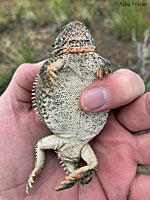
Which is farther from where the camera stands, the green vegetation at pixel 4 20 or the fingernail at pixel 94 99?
the green vegetation at pixel 4 20

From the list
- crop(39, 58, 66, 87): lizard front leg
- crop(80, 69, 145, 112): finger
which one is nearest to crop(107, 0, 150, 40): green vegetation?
crop(80, 69, 145, 112): finger

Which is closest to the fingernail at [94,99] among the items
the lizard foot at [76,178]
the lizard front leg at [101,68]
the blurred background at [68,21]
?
the lizard front leg at [101,68]

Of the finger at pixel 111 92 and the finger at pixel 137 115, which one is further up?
the finger at pixel 111 92

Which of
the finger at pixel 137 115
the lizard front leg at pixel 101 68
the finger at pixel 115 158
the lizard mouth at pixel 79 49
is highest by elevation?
the lizard mouth at pixel 79 49

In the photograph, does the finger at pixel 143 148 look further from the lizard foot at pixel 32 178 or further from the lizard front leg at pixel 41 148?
the lizard foot at pixel 32 178

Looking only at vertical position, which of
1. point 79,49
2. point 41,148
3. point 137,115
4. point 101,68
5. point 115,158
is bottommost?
point 115,158

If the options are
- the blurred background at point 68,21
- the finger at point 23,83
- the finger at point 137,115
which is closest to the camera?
the finger at point 137,115

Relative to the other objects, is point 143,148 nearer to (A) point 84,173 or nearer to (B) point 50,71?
(A) point 84,173

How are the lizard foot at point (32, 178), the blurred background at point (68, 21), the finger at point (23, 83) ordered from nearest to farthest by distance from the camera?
1. the lizard foot at point (32, 178)
2. the finger at point (23, 83)
3. the blurred background at point (68, 21)

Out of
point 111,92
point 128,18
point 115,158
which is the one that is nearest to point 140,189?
point 115,158

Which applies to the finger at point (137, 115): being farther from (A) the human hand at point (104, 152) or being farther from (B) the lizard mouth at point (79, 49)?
(B) the lizard mouth at point (79, 49)
